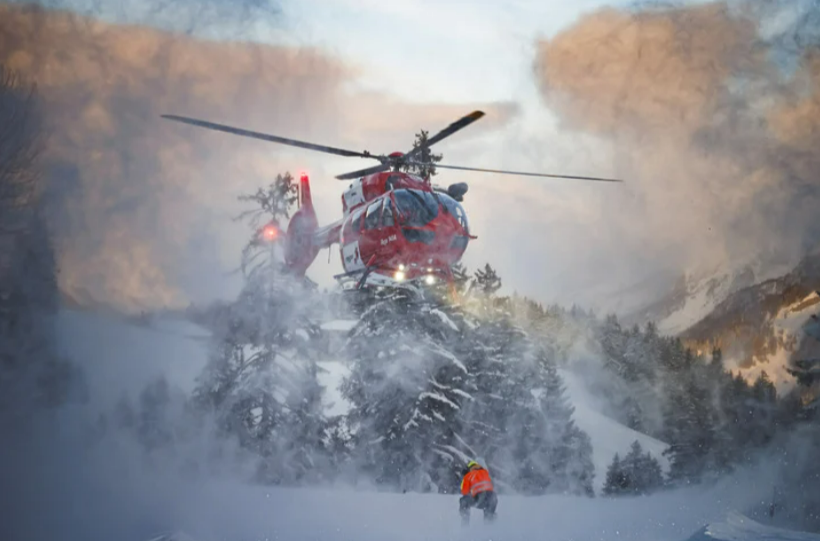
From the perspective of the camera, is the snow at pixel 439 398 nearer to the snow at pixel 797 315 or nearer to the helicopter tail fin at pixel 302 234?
the helicopter tail fin at pixel 302 234

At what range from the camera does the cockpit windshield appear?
12.4 meters

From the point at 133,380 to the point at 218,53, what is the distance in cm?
648

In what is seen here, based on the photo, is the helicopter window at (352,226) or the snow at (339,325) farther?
the snow at (339,325)

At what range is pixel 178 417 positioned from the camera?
49.1 feet

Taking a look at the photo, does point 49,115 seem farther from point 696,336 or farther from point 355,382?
point 696,336

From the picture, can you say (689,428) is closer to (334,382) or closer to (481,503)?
(481,503)

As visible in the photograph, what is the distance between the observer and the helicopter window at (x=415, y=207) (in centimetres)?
1212

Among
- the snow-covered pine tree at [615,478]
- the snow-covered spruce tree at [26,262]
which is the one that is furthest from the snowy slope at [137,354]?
the snow-covered pine tree at [615,478]

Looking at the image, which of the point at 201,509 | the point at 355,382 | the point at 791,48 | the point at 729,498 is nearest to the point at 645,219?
the point at 791,48

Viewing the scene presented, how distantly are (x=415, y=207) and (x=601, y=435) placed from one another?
30.3 feet

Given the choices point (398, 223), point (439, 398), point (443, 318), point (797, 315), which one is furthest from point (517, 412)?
point (398, 223)

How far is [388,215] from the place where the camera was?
12180mm

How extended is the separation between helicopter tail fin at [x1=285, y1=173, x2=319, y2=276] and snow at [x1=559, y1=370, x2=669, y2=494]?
731 cm

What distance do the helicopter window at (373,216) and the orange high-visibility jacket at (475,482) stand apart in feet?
13.5
